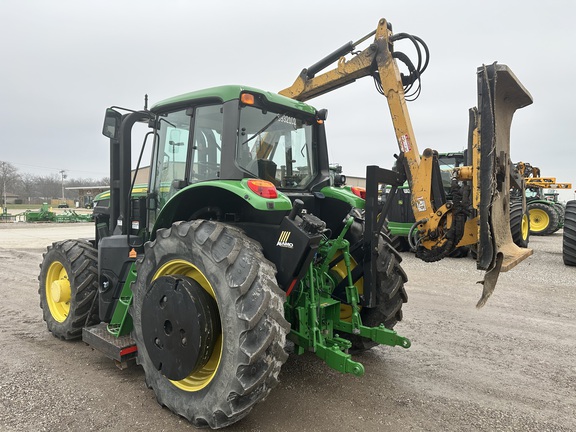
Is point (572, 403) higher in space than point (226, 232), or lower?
lower

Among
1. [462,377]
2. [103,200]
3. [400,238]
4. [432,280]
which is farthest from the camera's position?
[400,238]

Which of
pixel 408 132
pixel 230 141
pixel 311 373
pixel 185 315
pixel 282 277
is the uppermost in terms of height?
pixel 408 132

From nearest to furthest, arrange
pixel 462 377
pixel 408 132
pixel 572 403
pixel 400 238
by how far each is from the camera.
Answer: pixel 572 403 < pixel 462 377 < pixel 408 132 < pixel 400 238

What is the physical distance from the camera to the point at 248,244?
2666 mm

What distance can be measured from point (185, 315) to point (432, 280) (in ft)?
20.8

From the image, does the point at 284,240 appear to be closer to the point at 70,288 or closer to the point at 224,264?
the point at 224,264

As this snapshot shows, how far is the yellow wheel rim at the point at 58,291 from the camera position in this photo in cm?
432

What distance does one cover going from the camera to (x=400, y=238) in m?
11.1

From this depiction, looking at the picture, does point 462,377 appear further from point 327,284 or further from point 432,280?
point 432,280

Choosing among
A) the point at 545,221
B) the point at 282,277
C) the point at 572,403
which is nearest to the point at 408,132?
the point at 282,277

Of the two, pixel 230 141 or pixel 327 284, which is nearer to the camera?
pixel 230 141

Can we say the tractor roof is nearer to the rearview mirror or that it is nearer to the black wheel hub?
the rearview mirror

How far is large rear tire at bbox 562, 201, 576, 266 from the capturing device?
9148mm

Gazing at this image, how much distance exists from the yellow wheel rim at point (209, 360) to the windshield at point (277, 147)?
3.04 feet
